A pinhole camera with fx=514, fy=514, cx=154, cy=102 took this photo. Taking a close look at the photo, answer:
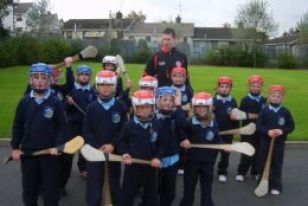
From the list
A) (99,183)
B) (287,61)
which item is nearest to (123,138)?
(99,183)

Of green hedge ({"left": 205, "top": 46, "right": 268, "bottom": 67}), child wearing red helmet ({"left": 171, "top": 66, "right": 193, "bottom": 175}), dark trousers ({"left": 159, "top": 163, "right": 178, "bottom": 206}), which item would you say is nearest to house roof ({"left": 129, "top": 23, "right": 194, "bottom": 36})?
green hedge ({"left": 205, "top": 46, "right": 268, "bottom": 67})

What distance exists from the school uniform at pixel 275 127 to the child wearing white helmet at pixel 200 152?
1.24 metres

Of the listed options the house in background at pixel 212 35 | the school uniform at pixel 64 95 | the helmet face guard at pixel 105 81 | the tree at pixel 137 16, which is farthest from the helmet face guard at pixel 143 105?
the tree at pixel 137 16

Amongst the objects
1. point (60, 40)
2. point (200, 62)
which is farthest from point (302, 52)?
point (60, 40)

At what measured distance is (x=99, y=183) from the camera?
5797 millimetres

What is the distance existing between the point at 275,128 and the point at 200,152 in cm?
151

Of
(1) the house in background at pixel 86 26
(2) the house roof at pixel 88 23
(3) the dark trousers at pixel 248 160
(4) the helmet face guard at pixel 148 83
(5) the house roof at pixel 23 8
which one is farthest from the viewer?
(2) the house roof at pixel 88 23

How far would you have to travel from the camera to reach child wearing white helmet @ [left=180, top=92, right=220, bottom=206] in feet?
20.0

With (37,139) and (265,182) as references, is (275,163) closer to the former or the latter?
(265,182)

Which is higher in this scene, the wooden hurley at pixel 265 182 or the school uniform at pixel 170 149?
the school uniform at pixel 170 149

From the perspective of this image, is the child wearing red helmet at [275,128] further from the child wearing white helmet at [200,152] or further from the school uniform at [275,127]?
the child wearing white helmet at [200,152]

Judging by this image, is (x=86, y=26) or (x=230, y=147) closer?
(x=230, y=147)

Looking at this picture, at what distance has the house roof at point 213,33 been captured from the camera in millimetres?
80875

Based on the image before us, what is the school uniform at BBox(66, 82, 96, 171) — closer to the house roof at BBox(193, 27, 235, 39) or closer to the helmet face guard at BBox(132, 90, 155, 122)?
the helmet face guard at BBox(132, 90, 155, 122)
